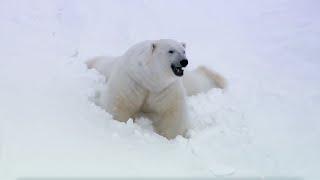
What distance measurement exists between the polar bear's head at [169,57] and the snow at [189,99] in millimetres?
570

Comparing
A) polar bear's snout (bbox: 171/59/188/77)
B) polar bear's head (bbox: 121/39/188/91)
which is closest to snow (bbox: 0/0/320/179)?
polar bear's head (bbox: 121/39/188/91)

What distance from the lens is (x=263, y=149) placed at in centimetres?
485

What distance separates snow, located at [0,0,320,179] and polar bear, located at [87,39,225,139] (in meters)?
0.14

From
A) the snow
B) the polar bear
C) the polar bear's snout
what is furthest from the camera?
the polar bear

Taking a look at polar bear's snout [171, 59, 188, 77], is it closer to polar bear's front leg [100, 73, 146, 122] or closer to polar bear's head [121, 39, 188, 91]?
polar bear's head [121, 39, 188, 91]

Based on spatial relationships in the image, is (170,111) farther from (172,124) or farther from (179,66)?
(179,66)

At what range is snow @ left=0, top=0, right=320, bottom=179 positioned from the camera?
13.7 feet

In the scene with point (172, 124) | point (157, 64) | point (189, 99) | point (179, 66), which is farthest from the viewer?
point (189, 99)

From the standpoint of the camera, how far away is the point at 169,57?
5.05 metres

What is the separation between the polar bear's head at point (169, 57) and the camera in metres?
4.99

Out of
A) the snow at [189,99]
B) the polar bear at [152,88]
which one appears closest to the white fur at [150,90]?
the polar bear at [152,88]

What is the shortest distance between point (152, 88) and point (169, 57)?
330 millimetres

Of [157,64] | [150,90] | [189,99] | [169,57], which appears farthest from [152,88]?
[189,99]

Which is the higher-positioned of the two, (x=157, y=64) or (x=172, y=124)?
(x=157, y=64)
